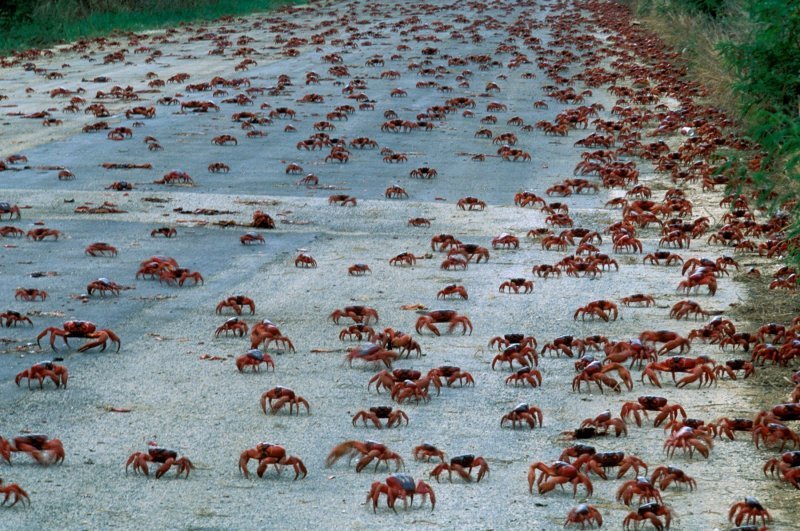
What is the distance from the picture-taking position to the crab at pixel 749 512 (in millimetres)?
6141

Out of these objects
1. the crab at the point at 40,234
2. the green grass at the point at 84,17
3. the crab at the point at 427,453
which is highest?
the crab at the point at 427,453

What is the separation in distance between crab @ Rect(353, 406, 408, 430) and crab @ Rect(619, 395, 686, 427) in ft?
4.51

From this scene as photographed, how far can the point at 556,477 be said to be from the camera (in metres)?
6.75

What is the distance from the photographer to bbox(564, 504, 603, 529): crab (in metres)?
6.23

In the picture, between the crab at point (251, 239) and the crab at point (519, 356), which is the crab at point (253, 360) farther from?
the crab at point (251, 239)

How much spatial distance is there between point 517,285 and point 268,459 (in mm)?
4955

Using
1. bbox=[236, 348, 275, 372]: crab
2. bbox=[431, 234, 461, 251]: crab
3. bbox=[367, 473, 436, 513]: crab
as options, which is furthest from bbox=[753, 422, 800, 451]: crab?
bbox=[431, 234, 461, 251]: crab

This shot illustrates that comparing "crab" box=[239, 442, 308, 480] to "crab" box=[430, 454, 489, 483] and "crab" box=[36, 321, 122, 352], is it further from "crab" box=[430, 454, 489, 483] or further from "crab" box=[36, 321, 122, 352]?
"crab" box=[36, 321, 122, 352]

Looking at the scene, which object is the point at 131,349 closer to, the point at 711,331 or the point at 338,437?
the point at 338,437

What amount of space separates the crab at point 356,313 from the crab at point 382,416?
7.46ft

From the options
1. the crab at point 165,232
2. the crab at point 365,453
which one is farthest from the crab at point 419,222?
the crab at point 365,453

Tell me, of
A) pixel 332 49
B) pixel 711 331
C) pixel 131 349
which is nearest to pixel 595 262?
pixel 711 331

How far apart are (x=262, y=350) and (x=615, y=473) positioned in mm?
3344

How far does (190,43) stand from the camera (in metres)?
37.2
